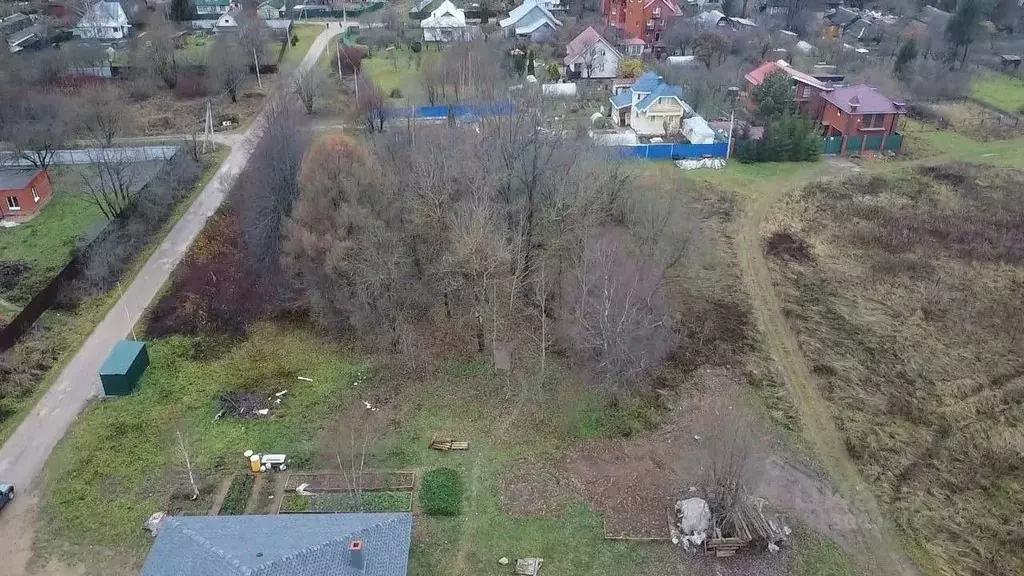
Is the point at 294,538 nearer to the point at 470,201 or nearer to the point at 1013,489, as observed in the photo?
the point at 470,201

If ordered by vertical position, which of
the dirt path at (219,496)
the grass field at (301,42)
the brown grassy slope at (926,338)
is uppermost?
the grass field at (301,42)

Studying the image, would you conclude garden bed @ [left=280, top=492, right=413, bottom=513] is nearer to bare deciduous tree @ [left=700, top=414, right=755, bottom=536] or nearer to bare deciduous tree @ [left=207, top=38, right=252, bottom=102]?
bare deciduous tree @ [left=700, top=414, right=755, bottom=536]

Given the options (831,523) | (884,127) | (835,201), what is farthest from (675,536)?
(884,127)

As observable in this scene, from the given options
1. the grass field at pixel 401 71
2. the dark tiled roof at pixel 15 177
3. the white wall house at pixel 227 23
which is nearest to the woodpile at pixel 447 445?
the dark tiled roof at pixel 15 177

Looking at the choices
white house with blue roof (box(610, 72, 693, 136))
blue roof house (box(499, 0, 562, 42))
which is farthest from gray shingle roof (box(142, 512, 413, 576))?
blue roof house (box(499, 0, 562, 42))

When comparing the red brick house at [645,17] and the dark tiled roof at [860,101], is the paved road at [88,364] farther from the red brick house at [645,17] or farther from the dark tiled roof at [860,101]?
the red brick house at [645,17]

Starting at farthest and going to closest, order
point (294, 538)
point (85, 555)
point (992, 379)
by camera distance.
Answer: point (992, 379), point (85, 555), point (294, 538)

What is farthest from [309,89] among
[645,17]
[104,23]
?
[645,17]
